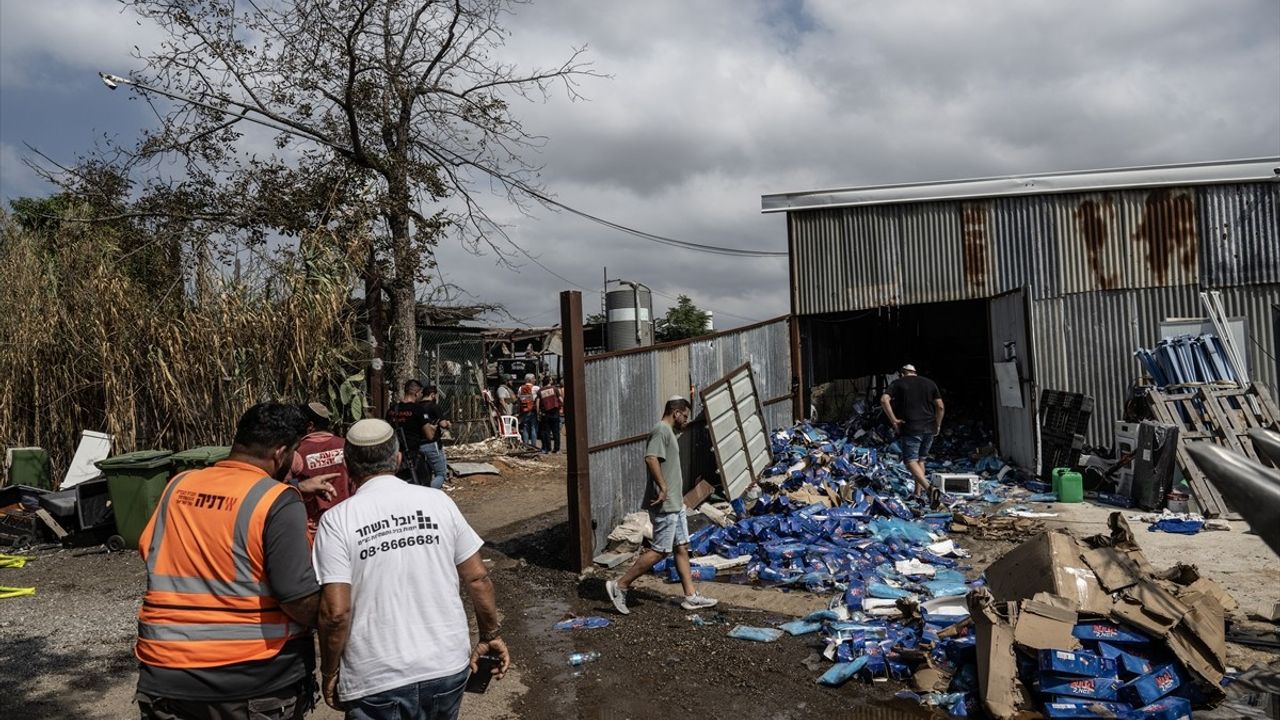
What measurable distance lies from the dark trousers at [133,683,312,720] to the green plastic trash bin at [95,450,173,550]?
7.15 metres

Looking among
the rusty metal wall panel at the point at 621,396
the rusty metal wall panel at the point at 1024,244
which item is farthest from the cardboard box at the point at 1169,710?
the rusty metal wall panel at the point at 1024,244

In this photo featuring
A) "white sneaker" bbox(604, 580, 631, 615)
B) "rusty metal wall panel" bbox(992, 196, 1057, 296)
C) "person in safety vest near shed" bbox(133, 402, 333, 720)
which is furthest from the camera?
"rusty metal wall panel" bbox(992, 196, 1057, 296)

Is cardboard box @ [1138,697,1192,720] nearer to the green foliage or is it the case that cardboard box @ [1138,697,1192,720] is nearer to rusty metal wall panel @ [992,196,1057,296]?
rusty metal wall panel @ [992,196,1057,296]

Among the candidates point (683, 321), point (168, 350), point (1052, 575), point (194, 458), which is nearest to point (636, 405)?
point (194, 458)

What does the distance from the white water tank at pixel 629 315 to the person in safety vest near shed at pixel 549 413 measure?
5.21 ft

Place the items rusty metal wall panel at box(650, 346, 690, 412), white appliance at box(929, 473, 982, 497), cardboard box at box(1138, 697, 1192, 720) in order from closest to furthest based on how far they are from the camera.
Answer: cardboard box at box(1138, 697, 1192, 720), rusty metal wall panel at box(650, 346, 690, 412), white appliance at box(929, 473, 982, 497)

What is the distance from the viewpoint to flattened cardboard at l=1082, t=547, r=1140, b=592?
15.9ft

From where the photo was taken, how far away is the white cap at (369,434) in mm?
2826

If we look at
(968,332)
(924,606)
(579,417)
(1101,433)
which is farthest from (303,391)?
(968,332)

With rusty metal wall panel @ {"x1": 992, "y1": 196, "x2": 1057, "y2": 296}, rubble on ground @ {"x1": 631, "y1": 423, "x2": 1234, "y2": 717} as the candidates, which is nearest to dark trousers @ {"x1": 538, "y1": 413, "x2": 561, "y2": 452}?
rusty metal wall panel @ {"x1": 992, "y1": 196, "x2": 1057, "y2": 296}

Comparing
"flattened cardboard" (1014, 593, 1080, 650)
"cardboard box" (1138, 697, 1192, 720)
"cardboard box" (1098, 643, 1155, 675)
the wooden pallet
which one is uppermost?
the wooden pallet

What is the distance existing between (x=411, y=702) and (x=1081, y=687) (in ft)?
11.5

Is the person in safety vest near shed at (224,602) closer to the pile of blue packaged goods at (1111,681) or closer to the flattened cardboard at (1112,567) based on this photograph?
the pile of blue packaged goods at (1111,681)

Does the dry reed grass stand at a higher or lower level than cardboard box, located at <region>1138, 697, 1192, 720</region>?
higher
